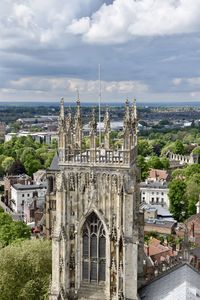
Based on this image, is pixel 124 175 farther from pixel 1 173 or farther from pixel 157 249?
pixel 1 173

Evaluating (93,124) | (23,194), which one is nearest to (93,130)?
(93,124)

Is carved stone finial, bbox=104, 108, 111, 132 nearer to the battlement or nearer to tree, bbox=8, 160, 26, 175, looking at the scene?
the battlement

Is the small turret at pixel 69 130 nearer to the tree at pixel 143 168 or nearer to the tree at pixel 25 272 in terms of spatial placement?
the tree at pixel 25 272

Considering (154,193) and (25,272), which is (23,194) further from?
(25,272)

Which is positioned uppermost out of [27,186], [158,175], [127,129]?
[127,129]

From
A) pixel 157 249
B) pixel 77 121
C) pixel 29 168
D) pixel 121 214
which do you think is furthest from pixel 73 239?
pixel 29 168
